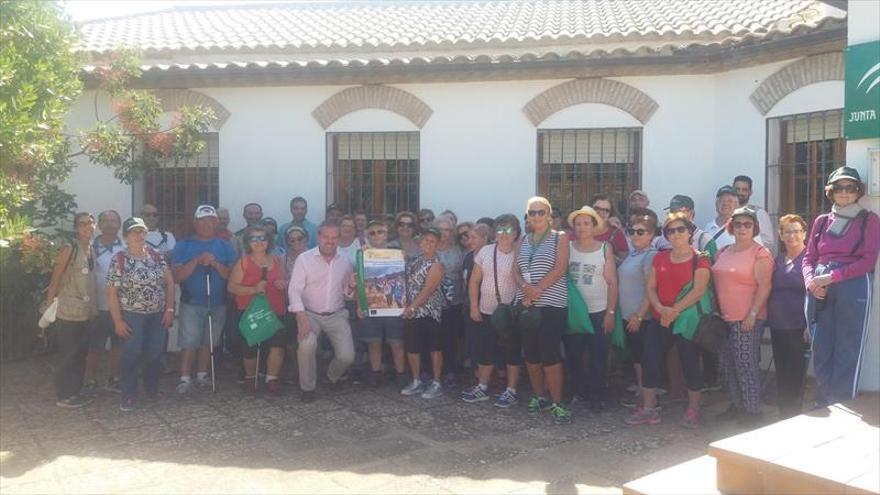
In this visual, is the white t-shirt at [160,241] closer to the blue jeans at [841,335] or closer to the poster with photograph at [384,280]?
the poster with photograph at [384,280]

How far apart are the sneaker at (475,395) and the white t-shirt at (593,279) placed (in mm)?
1218

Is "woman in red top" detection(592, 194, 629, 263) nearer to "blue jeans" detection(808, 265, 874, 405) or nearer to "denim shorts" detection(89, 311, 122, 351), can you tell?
"blue jeans" detection(808, 265, 874, 405)

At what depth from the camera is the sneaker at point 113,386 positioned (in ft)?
22.7

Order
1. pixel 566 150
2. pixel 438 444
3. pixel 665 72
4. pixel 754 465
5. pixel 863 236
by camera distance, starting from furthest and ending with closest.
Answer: pixel 566 150 → pixel 665 72 → pixel 438 444 → pixel 863 236 → pixel 754 465

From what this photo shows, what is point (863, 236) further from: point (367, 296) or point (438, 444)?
point (367, 296)

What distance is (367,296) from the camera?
22.0ft

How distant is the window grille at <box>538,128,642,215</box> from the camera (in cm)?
858

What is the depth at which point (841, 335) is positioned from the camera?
4.76 meters

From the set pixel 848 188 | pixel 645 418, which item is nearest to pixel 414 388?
pixel 645 418

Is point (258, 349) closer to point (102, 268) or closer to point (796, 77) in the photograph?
point (102, 268)

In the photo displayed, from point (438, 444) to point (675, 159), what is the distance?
4.61 meters

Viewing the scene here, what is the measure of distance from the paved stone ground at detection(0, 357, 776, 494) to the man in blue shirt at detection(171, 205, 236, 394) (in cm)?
51

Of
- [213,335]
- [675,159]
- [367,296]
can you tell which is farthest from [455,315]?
[675,159]

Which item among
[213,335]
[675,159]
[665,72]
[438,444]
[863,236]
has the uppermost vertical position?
[665,72]
